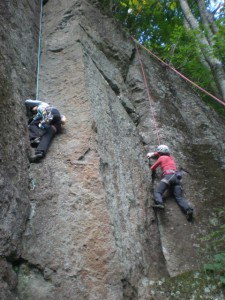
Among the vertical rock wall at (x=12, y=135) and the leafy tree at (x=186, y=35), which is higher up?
the leafy tree at (x=186, y=35)

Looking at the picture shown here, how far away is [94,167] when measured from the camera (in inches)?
182

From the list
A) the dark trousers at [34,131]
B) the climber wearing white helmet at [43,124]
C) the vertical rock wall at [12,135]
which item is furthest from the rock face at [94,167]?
the dark trousers at [34,131]

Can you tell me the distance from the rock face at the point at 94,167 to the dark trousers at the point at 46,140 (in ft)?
0.36

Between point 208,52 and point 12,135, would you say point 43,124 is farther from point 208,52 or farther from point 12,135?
point 208,52

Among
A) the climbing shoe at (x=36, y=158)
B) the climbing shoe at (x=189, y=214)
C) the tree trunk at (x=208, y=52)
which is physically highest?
the tree trunk at (x=208, y=52)

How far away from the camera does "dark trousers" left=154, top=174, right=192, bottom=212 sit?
5836 mm

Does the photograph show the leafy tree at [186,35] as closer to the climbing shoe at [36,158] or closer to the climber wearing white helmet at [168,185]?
the climber wearing white helmet at [168,185]

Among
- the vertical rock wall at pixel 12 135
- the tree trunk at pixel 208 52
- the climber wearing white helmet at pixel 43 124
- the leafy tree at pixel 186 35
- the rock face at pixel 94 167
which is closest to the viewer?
the vertical rock wall at pixel 12 135

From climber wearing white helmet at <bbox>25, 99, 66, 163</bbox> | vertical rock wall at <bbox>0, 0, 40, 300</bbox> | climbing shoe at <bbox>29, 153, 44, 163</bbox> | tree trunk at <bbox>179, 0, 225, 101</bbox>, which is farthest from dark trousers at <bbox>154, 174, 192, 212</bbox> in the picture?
tree trunk at <bbox>179, 0, 225, 101</bbox>

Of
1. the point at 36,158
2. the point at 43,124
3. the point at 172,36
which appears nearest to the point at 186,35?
the point at 172,36

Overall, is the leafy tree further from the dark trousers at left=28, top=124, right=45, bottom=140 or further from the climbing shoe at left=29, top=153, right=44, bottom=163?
the climbing shoe at left=29, top=153, right=44, bottom=163

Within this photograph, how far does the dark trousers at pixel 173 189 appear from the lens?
5836 mm

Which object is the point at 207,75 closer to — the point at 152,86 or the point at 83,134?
the point at 152,86

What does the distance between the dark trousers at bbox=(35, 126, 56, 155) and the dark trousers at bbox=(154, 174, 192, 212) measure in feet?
7.23
